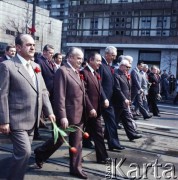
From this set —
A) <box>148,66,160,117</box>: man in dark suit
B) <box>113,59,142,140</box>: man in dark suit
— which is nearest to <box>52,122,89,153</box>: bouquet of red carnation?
<box>113,59,142,140</box>: man in dark suit

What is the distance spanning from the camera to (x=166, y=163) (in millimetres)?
5586

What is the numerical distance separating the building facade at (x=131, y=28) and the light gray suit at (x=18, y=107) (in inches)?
1283

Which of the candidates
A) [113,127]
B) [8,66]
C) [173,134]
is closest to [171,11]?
[173,134]

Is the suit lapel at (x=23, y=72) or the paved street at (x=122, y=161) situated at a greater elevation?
the suit lapel at (x=23, y=72)

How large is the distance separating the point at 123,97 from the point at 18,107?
3.19 m

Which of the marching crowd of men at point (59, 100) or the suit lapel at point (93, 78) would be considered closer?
the marching crowd of men at point (59, 100)

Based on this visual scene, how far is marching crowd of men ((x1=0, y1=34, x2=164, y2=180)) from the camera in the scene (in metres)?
3.58

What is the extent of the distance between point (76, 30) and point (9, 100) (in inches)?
1506

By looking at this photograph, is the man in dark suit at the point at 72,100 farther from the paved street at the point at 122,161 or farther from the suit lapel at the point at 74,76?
the paved street at the point at 122,161

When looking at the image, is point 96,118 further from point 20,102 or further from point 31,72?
point 20,102

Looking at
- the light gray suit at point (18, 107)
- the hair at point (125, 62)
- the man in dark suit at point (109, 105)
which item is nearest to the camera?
the light gray suit at point (18, 107)

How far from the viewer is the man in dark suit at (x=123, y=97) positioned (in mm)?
6480

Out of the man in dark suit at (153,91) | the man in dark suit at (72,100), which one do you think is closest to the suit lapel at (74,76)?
the man in dark suit at (72,100)

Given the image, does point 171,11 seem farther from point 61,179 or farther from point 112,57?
point 61,179
